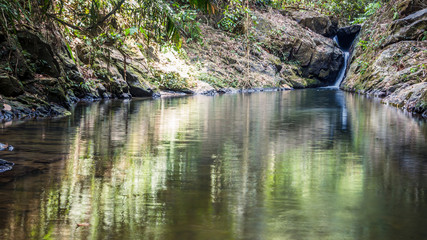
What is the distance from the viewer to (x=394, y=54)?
2450 centimetres

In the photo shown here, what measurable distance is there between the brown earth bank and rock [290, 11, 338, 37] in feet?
0.30

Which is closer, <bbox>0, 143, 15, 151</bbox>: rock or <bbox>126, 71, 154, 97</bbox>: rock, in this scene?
<bbox>0, 143, 15, 151</bbox>: rock

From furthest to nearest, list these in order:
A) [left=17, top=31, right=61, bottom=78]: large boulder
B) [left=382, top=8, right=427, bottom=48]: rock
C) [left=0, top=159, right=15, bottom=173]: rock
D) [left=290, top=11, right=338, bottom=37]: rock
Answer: [left=290, top=11, right=338, bottom=37]: rock
[left=382, top=8, right=427, bottom=48]: rock
[left=17, top=31, right=61, bottom=78]: large boulder
[left=0, top=159, right=15, bottom=173]: rock

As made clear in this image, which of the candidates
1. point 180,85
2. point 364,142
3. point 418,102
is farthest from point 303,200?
point 180,85

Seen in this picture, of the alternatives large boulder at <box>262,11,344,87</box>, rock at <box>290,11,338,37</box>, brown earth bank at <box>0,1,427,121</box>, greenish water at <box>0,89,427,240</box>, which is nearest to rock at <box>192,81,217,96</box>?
brown earth bank at <box>0,1,427,121</box>

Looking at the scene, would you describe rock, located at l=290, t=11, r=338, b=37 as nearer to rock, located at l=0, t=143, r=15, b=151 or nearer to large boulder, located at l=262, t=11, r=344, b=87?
large boulder, located at l=262, t=11, r=344, b=87

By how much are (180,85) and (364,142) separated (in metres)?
18.2

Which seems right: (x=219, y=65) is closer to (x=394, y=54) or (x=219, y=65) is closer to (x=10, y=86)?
(x=394, y=54)

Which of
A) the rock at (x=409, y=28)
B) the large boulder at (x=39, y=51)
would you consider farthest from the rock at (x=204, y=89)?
the large boulder at (x=39, y=51)

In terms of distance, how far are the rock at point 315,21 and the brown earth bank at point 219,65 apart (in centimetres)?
9

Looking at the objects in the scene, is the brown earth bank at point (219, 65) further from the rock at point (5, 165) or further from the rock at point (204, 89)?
the rock at point (5, 165)

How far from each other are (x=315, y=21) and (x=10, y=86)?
35.3m

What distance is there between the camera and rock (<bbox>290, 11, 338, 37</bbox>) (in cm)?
4219

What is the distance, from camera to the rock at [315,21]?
42.2 metres
